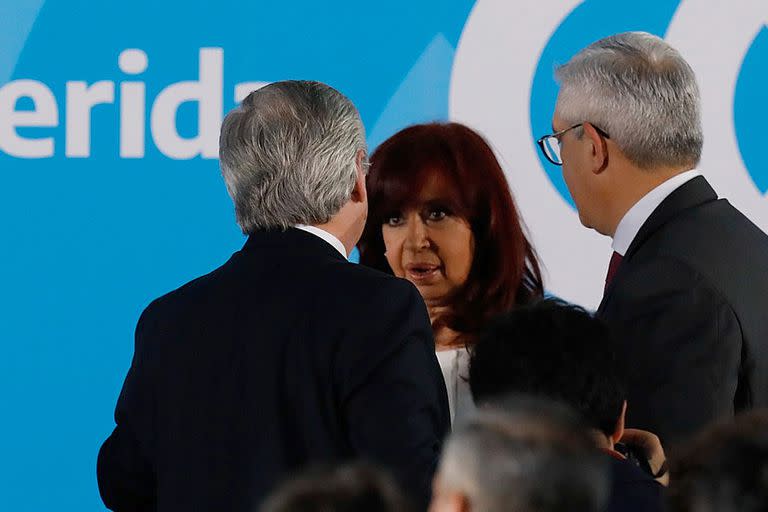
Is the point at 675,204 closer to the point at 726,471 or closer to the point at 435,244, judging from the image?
the point at 435,244

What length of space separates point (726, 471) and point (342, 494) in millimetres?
297

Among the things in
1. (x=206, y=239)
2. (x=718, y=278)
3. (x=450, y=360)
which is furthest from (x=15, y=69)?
(x=718, y=278)

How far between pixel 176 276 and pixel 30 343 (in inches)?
17.9

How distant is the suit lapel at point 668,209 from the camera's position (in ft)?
7.47

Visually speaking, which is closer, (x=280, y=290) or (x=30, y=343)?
(x=280, y=290)

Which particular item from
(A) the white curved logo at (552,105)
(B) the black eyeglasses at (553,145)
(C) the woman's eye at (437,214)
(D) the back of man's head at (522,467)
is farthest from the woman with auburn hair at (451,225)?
(D) the back of man's head at (522,467)

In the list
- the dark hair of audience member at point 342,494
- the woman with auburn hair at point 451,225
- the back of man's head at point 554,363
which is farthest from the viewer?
the woman with auburn hair at point 451,225

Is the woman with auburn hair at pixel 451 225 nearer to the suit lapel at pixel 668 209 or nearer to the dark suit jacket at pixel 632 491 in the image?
the suit lapel at pixel 668 209

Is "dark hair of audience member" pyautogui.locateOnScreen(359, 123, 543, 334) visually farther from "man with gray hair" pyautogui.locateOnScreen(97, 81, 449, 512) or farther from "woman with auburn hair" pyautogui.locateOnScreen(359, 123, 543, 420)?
"man with gray hair" pyautogui.locateOnScreen(97, 81, 449, 512)

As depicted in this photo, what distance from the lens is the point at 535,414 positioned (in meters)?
1.07

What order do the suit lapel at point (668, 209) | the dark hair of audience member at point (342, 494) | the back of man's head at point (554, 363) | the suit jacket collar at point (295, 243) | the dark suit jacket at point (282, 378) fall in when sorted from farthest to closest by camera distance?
1. the suit lapel at point (668, 209)
2. the suit jacket collar at point (295, 243)
3. the dark suit jacket at point (282, 378)
4. the back of man's head at point (554, 363)
5. the dark hair of audience member at point (342, 494)

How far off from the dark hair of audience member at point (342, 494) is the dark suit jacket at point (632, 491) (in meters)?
0.66

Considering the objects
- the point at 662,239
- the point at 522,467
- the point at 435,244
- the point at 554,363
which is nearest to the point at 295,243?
the point at 554,363

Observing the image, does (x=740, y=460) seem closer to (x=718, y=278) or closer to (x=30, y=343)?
(x=718, y=278)
